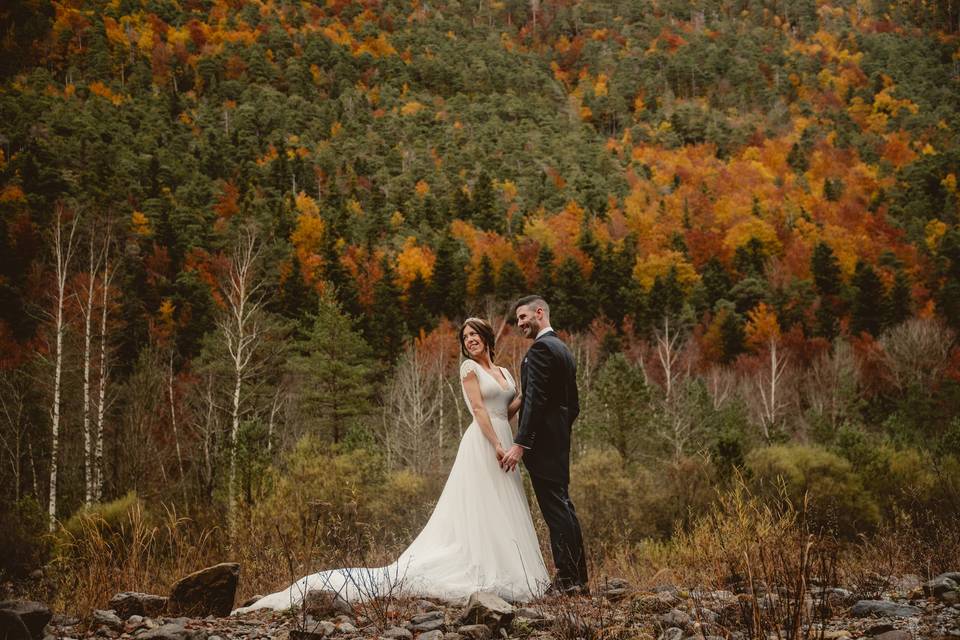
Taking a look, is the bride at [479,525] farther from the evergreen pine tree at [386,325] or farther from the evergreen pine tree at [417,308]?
the evergreen pine tree at [417,308]

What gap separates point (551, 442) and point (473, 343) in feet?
3.41

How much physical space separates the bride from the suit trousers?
0.89 ft

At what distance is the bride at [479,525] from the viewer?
14.9 ft

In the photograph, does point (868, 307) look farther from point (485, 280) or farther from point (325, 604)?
point (325, 604)

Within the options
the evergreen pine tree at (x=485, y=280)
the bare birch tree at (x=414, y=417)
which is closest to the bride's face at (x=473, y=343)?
the bare birch tree at (x=414, y=417)

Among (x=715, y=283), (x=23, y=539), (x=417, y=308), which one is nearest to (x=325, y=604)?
(x=23, y=539)

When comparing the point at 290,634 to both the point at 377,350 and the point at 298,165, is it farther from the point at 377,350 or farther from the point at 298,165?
the point at 298,165

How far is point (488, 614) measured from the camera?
3.32 meters

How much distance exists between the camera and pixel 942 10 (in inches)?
5541

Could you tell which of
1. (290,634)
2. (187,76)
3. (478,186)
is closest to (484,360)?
(290,634)

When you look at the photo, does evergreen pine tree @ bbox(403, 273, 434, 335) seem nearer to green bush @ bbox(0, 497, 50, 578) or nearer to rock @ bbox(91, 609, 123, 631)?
green bush @ bbox(0, 497, 50, 578)

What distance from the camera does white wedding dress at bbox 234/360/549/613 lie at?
14.8 ft

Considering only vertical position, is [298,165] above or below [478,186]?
above

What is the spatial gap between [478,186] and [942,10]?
134 m
